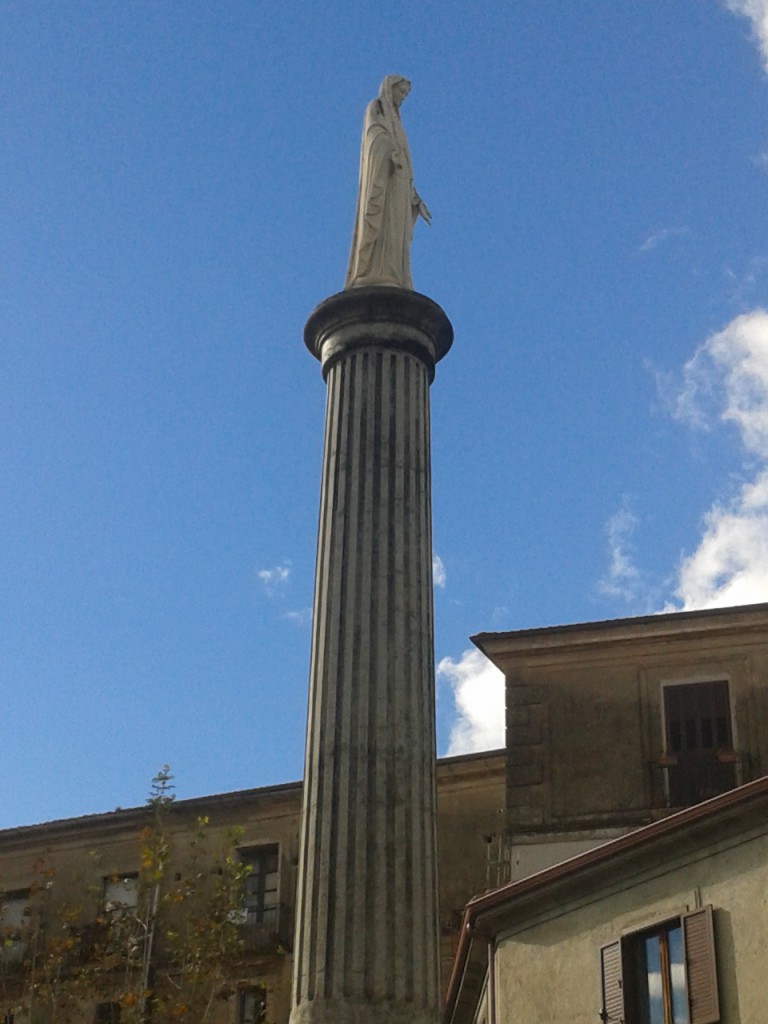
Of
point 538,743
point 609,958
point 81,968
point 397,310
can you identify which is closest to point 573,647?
point 538,743

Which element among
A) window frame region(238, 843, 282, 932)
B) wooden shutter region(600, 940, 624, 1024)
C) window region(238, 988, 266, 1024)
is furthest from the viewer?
window frame region(238, 843, 282, 932)

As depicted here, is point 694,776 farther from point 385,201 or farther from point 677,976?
point 385,201

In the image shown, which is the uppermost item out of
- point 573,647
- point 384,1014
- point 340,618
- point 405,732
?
point 573,647

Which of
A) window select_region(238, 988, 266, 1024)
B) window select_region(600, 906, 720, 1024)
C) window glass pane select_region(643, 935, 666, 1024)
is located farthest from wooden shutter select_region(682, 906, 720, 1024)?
window select_region(238, 988, 266, 1024)

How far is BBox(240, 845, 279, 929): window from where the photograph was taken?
90.8 ft

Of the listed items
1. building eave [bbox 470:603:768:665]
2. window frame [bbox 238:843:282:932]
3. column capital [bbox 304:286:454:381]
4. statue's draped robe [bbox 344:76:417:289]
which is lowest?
window frame [bbox 238:843:282:932]

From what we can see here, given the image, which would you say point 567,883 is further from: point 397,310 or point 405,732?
point 397,310

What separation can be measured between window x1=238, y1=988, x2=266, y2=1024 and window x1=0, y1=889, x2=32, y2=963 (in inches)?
162

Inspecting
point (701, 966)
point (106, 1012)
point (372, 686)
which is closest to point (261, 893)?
point (106, 1012)

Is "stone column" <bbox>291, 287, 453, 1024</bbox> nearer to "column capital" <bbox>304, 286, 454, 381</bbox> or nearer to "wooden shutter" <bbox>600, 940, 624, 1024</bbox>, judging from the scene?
"column capital" <bbox>304, 286, 454, 381</bbox>

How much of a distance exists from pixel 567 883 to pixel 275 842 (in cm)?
1256

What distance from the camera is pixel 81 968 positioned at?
89.2 feet

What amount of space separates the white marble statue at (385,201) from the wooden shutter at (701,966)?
9037 mm

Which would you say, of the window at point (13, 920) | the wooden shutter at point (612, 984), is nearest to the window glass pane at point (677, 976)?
the wooden shutter at point (612, 984)
